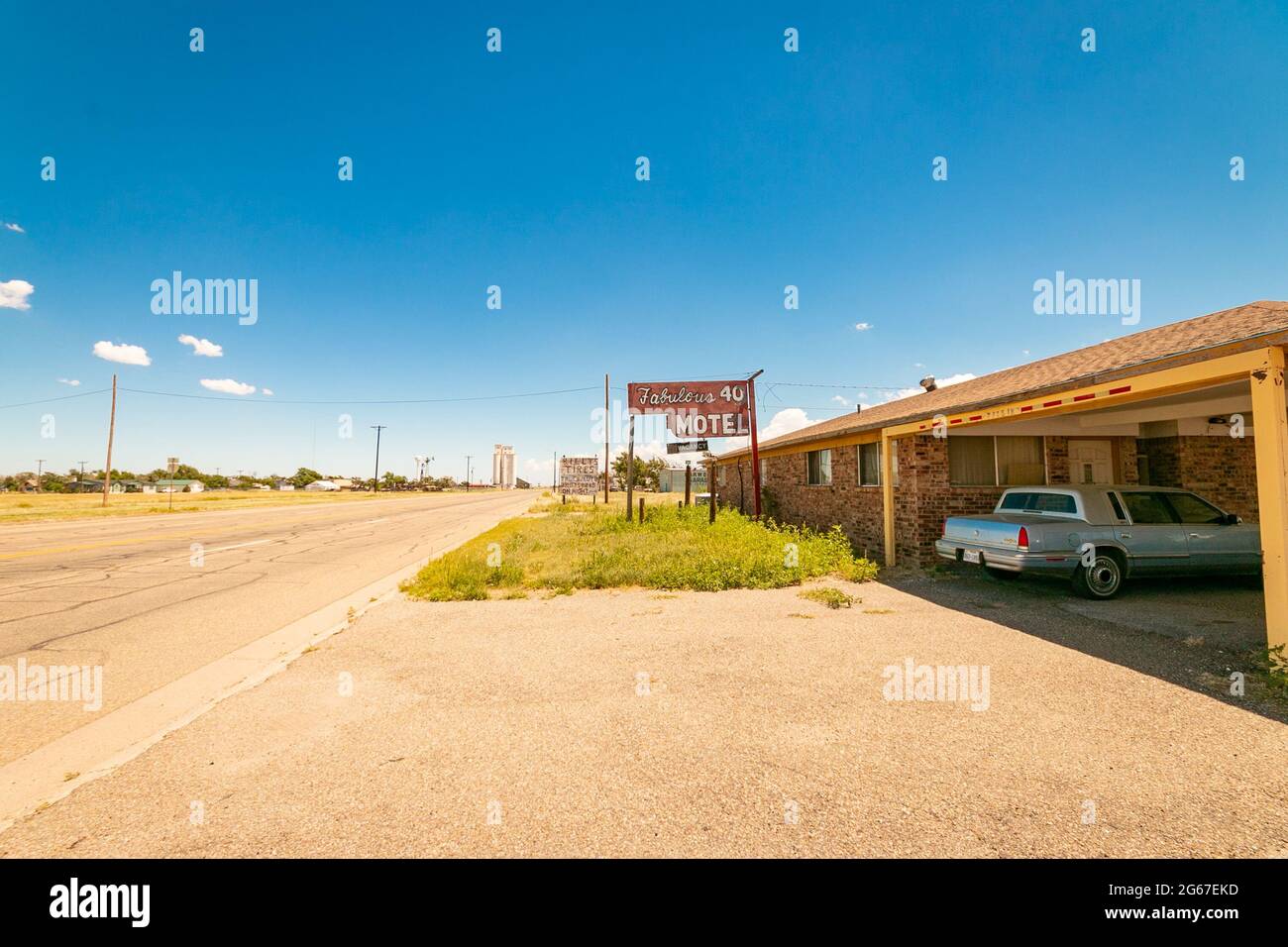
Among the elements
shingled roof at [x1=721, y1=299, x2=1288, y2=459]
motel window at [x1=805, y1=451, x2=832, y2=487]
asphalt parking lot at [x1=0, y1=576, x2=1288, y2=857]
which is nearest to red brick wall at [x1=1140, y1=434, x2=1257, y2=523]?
shingled roof at [x1=721, y1=299, x2=1288, y2=459]

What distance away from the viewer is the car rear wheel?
7855 millimetres

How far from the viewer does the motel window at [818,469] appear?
15.4 m

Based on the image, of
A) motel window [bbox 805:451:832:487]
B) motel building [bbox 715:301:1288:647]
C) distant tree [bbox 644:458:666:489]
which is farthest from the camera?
distant tree [bbox 644:458:666:489]

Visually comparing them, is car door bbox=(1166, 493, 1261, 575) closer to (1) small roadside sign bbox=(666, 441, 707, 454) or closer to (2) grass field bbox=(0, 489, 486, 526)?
(1) small roadside sign bbox=(666, 441, 707, 454)

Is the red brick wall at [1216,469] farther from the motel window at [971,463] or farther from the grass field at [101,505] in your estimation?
the grass field at [101,505]

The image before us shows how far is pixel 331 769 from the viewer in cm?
328

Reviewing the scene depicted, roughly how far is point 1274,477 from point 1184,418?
Result: 7.89 meters

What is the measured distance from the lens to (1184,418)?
1077cm

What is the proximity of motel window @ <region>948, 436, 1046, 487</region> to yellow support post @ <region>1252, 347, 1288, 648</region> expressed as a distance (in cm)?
627

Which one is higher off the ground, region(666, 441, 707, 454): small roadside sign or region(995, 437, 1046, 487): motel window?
region(666, 441, 707, 454): small roadside sign

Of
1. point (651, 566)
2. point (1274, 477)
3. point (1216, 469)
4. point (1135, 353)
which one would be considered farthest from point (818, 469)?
point (1274, 477)

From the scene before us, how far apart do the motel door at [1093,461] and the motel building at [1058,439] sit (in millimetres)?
22
